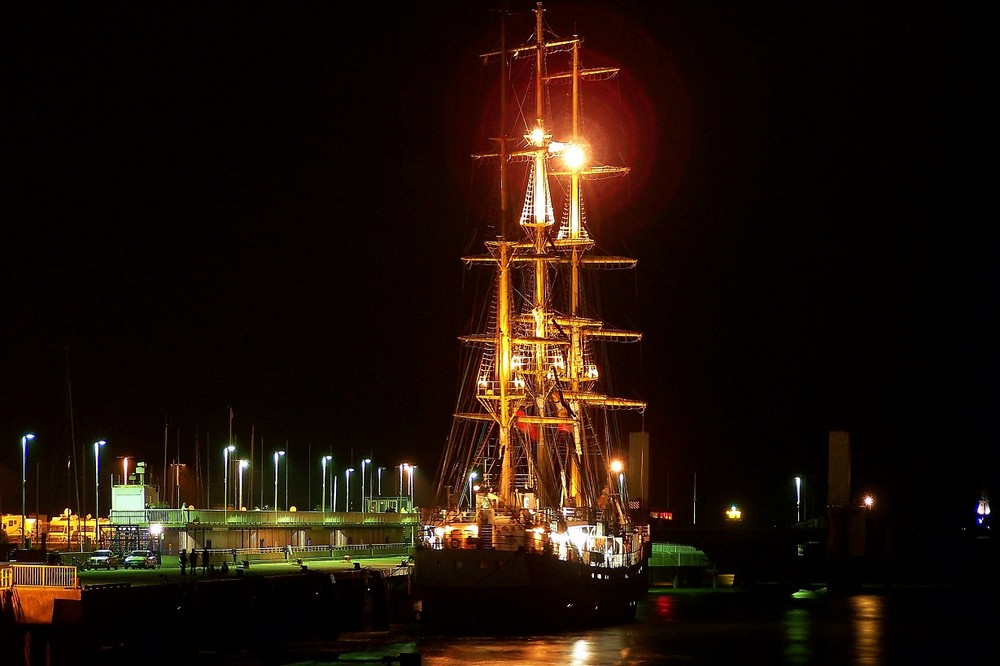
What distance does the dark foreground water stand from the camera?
56.1 m

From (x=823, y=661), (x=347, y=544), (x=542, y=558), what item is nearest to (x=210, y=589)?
(x=542, y=558)

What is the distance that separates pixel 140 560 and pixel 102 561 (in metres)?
2.67

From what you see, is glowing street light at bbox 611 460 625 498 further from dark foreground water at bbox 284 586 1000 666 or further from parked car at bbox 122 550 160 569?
parked car at bbox 122 550 160 569

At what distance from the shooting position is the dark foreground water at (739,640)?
5612cm

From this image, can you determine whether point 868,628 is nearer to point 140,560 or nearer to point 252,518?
point 140,560

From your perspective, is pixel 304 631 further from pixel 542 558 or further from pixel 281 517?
pixel 281 517

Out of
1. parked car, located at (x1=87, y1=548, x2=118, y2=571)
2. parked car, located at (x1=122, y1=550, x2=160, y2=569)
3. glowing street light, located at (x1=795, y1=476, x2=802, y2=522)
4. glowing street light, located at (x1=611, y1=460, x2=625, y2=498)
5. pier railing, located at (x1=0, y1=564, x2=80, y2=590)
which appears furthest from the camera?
glowing street light, located at (x1=795, y1=476, x2=802, y2=522)

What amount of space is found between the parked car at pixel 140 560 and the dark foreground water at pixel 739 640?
12.1 meters

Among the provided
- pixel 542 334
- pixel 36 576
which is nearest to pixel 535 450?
pixel 542 334

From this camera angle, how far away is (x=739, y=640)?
6681cm

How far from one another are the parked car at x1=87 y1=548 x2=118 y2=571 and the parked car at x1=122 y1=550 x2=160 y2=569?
0.61 metres

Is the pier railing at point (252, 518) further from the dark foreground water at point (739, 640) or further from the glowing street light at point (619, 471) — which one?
the dark foreground water at point (739, 640)

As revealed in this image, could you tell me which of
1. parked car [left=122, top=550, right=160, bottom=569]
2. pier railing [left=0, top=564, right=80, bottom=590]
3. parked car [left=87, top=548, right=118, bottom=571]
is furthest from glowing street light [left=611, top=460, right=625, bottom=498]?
pier railing [left=0, top=564, right=80, bottom=590]

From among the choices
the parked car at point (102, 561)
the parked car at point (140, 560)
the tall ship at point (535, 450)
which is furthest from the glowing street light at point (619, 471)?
the parked car at point (102, 561)
